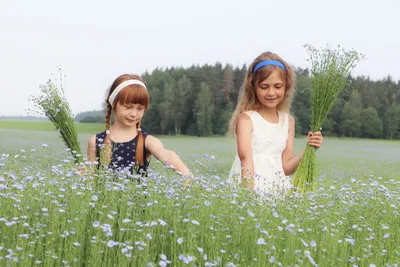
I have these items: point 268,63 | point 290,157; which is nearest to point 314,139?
point 290,157

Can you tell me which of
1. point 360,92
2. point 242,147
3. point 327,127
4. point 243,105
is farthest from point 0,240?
point 360,92

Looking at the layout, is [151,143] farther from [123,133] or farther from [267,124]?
[267,124]

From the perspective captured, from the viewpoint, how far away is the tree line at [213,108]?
34.4 meters

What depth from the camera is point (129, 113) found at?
4.24 meters

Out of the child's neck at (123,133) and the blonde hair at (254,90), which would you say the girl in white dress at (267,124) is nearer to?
the blonde hair at (254,90)

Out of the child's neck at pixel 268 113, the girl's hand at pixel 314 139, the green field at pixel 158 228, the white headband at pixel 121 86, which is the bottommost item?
the green field at pixel 158 228

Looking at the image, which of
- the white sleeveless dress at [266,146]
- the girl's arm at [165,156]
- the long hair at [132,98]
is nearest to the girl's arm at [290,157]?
the white sleeveless dress at [266,146]

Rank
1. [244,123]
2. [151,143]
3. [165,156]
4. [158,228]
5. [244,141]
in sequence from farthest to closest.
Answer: [244,123] → [244,141] → [151,143] → [165,156] → [158,228]

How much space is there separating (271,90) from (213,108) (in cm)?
3030

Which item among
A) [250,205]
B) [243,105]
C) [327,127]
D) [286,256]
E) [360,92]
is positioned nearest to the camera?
[286,256]

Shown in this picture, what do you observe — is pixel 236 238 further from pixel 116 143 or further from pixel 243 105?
pixel 243 105

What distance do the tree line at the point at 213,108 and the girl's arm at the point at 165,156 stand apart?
28.1m

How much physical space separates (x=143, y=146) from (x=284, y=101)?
1.56m

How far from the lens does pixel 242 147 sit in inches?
191
